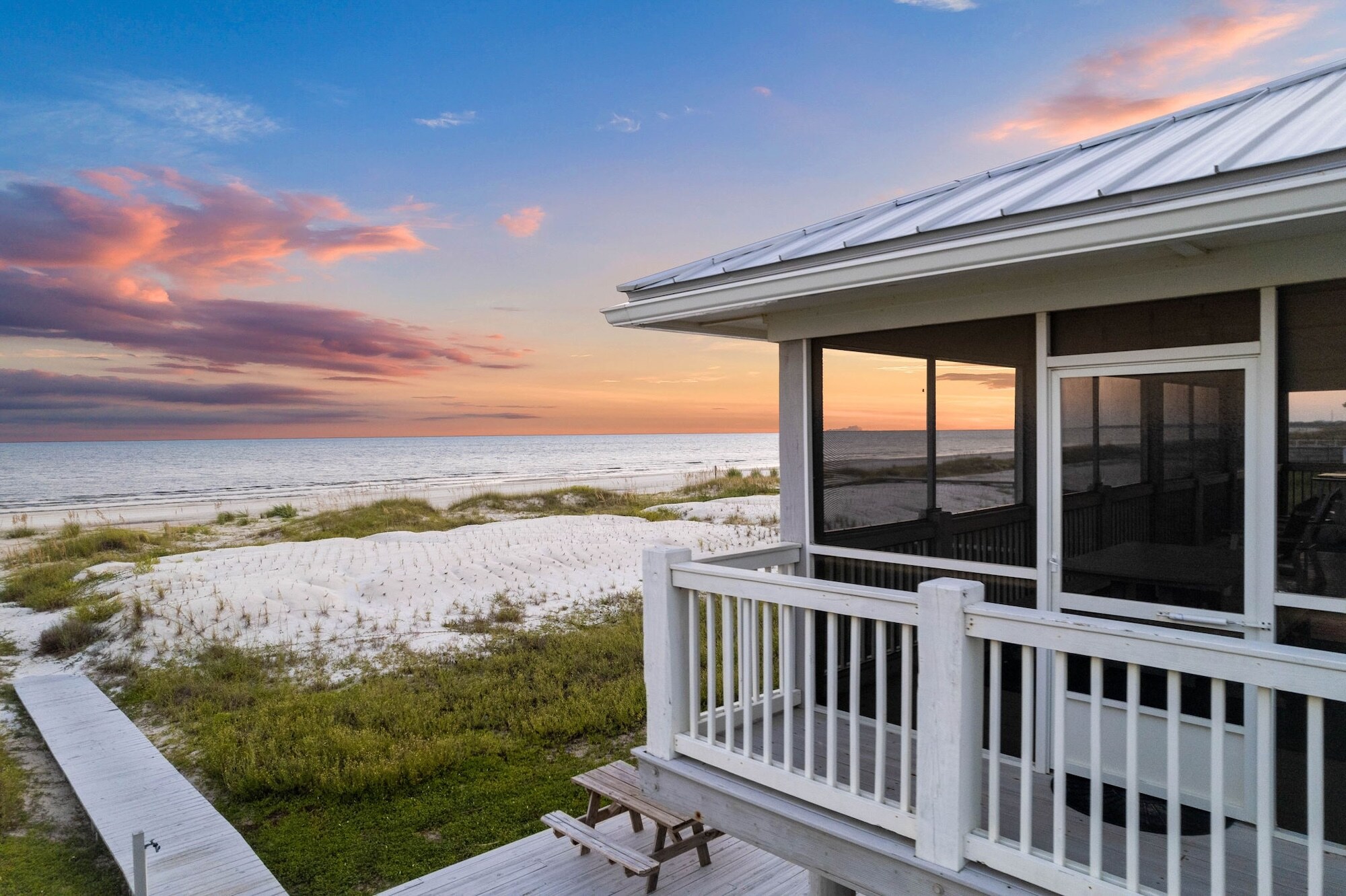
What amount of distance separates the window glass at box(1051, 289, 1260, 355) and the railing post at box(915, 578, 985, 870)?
164cm

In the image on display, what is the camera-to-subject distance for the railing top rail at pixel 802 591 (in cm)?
310

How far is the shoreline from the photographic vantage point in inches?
1105

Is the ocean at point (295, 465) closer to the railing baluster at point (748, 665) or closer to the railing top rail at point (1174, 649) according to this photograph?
the railing baluster at point (748, 665)

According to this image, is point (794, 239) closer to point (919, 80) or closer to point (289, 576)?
point (919, 80)

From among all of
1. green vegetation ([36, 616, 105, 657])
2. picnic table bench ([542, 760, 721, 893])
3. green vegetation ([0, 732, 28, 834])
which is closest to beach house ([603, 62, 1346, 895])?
picnic table bench ([542, 760, 721, 893])

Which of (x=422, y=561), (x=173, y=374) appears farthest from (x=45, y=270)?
(x=422, y=561)

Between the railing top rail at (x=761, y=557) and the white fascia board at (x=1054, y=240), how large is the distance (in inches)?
55.8

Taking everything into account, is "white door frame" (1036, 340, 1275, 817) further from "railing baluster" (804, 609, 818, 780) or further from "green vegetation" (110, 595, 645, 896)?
"green vegetation" (110, 595, 645, 896)

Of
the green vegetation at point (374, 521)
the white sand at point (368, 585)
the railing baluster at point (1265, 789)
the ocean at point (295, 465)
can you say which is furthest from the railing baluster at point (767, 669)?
the ocean at point (295, 465)

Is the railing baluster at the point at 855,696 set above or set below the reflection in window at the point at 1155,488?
below

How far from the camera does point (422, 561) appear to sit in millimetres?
16875

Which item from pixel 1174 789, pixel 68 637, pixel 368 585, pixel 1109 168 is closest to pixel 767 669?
pixel 1174 789

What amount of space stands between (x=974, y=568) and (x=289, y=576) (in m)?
13.8

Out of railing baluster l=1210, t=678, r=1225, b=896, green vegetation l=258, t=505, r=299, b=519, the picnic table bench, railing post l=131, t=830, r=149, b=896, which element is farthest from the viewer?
green vegetation l=258, t=505, r=299, b=519
